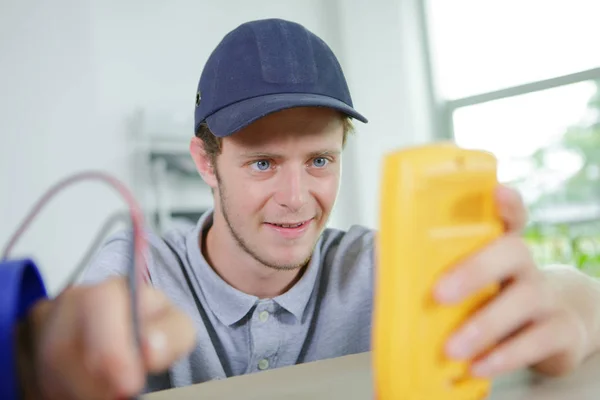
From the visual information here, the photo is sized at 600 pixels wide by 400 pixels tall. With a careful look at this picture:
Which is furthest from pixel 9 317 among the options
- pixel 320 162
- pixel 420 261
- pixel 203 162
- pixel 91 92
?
pixel 91 92

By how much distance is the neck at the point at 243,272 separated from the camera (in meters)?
0.99

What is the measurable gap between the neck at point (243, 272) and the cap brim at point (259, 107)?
20 cm

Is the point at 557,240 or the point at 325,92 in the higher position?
the point at 325,92

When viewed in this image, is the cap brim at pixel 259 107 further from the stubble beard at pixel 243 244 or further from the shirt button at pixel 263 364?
the shirt button at pixel 263 364

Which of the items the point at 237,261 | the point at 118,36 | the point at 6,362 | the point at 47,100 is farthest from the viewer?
the point at 118,36

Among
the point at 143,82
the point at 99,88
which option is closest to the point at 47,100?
the point at 99,88

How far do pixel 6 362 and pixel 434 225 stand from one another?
9.9 inches

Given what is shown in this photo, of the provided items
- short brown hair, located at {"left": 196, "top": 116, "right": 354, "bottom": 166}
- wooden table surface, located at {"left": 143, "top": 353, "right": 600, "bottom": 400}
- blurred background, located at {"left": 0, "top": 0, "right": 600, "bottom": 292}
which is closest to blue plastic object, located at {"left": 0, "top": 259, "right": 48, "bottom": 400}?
wooden table surface, located at {"left": 143, "top": 353, "right": 600, "bottom": 400}

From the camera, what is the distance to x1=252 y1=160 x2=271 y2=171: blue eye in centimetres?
91

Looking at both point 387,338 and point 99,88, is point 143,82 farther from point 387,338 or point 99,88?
point 387,338

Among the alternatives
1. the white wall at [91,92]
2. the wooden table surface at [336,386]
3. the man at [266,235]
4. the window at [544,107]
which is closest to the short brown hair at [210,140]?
the man at [266,235]

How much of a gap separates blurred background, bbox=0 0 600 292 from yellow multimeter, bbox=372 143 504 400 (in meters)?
1.53

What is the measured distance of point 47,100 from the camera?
2.02 m

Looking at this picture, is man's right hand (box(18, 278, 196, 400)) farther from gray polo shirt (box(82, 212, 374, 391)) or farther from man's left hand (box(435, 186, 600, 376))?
gray polo shirt (box(82, 212, 374, 391))
